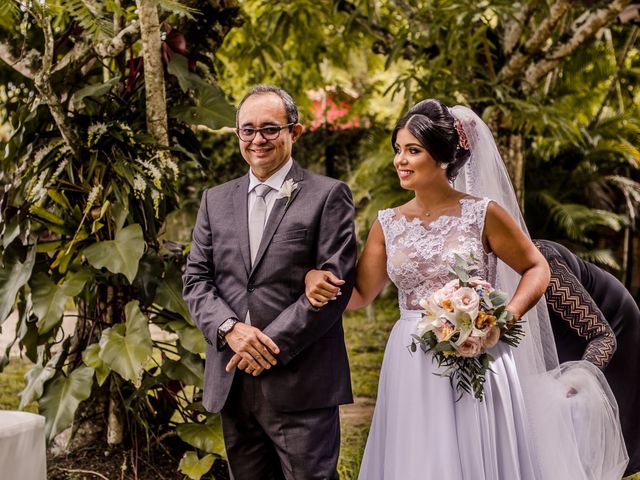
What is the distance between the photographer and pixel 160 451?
424cm

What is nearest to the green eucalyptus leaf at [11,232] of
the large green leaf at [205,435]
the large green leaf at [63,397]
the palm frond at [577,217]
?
the large green leaf at [63,397]

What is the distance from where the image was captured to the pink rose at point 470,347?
2.43 m

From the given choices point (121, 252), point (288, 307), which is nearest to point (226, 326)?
point (288, 307)

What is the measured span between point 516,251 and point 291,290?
81 cm

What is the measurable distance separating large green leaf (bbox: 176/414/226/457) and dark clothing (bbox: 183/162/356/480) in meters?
1.28

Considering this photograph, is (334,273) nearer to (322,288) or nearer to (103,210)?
(322,288)

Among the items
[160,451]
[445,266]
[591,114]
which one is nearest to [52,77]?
[160,451]

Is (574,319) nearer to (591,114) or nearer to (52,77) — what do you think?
(52,77)

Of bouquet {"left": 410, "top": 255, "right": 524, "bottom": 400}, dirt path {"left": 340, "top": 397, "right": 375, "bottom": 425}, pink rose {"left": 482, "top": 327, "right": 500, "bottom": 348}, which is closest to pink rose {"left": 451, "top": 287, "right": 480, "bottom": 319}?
bouquet {"left": 410, "top": 255, "right": 524, "bottom": 400}

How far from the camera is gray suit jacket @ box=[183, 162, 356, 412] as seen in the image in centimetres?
252

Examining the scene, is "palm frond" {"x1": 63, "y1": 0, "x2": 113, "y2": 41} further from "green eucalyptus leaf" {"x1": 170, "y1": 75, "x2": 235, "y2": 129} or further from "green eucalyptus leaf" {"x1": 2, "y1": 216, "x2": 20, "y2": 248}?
"green eucalyptus leaf" {"x1": 2, "y1": 216, "x2": 20, "y2": 248}

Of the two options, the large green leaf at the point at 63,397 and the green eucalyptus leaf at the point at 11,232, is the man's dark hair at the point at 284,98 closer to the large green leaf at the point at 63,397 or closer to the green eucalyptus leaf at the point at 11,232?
the green eucalyptus leaf at the point at 11,232

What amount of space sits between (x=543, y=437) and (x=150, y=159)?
2344 millimetres

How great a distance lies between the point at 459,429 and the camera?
8.56 feet
